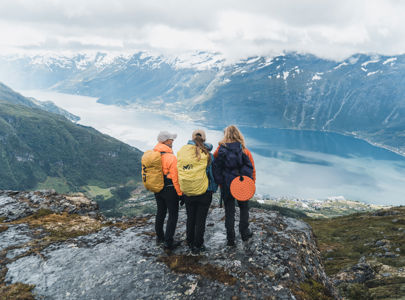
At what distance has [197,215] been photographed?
888cm

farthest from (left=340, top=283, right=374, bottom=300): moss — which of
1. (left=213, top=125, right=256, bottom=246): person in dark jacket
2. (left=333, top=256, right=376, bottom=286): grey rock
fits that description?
(left=213, top=125, right=256, bottom=246): person in dark jacket

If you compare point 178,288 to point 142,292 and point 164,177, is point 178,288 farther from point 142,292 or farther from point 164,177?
point 164,177

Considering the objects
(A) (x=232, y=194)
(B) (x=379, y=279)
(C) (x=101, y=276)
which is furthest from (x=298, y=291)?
(B) (x=379, y=279)

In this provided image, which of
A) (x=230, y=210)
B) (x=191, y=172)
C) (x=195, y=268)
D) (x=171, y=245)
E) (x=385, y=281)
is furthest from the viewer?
(x=385, y=281)

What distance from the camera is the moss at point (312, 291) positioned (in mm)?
7230

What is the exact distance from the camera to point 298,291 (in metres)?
7.35

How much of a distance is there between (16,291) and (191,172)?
20.6ft

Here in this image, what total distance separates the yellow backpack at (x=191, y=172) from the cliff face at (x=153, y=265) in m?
2.53

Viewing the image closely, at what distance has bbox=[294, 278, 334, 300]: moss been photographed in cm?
723

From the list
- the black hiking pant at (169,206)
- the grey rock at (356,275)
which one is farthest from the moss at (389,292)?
the black hiking pant at (169,206)

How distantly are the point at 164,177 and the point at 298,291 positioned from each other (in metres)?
5.46

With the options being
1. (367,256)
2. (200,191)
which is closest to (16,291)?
(200,191)

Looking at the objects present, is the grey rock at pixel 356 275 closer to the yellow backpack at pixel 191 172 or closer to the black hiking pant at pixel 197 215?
the black hiking pant at pixel 197 215

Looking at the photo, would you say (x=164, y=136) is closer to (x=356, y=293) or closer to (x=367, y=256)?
(x=356, y=293)
